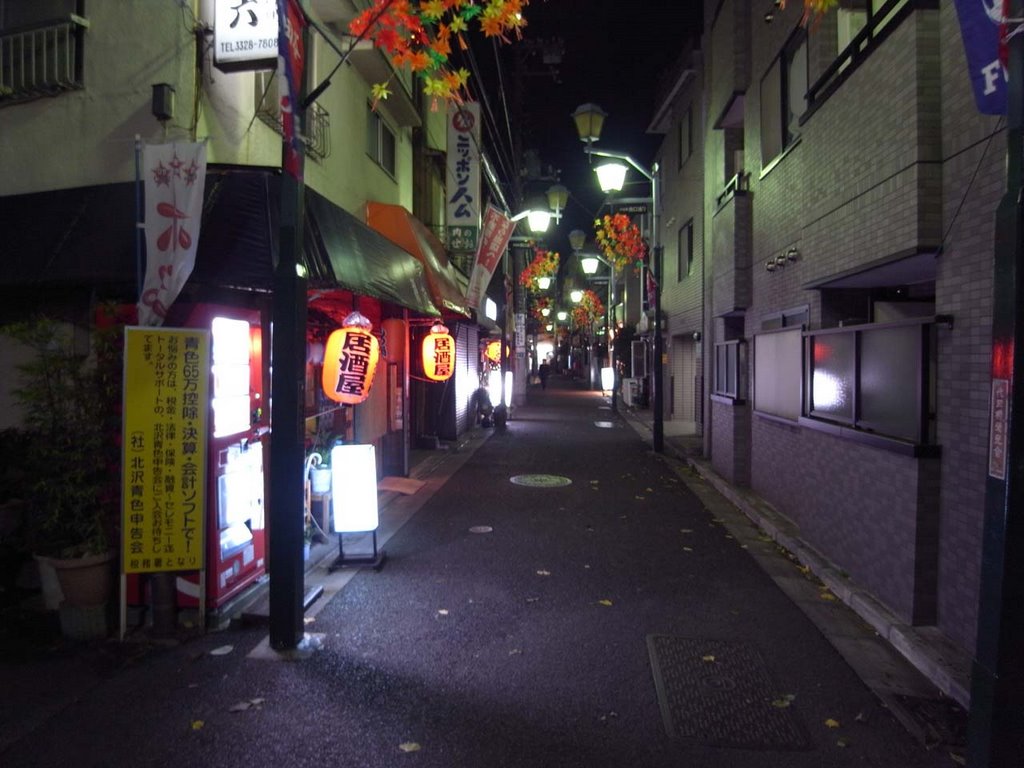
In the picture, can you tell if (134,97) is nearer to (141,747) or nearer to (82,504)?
(82,504)

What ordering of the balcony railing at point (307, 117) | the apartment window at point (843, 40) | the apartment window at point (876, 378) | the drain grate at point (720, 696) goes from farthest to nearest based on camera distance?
1. the balcony railing at point (307, 117)
2. the apartment window at point (843, 40)
3. the apartment window at point (876, 378)
4. the drain grate at point (720, 696)

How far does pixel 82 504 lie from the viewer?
5.78m

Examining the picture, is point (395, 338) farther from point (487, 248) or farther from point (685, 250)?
point (685, 250)

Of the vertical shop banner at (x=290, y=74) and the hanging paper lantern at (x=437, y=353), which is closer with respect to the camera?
the vertical shop banner at (x=290, y=74)

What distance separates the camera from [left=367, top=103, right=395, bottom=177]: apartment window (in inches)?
509

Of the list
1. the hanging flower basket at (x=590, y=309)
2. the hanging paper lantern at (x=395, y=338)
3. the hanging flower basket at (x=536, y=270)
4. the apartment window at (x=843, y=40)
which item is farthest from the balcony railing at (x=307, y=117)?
the hanging flower basket at (x=590, y=309)

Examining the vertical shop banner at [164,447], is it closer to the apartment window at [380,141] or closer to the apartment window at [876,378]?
the apartment window at [876,378]

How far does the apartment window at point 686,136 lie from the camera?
835 inches

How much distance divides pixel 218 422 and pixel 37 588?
276 centimetres

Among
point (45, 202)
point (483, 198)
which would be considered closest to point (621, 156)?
point (483, 198)

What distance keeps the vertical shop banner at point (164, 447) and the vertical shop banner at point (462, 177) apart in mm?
12216

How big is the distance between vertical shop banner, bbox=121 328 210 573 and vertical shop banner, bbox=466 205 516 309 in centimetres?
1005

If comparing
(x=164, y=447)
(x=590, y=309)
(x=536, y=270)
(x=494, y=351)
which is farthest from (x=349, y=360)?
(x=590, y=309)

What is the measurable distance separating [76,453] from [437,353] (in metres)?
8.69
